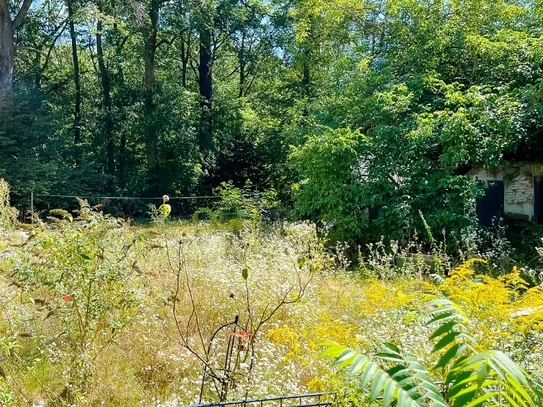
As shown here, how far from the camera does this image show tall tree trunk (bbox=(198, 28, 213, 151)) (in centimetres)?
1530

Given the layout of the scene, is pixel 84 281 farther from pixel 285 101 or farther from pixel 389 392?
pixel 285 101

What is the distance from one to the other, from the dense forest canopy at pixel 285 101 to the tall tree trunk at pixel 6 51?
4 centimetres

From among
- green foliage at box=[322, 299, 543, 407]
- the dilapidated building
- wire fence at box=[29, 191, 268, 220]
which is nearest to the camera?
green foliage at box=[322, 299, 543, 407]

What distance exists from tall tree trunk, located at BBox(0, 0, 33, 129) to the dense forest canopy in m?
0.04

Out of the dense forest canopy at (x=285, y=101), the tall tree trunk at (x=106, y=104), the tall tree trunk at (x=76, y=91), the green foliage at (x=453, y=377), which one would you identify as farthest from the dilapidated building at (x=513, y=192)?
the tall tree trunk at (x=76, y=91)

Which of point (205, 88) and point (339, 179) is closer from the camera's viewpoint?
point (339, 179)

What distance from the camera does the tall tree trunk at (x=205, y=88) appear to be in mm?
15305

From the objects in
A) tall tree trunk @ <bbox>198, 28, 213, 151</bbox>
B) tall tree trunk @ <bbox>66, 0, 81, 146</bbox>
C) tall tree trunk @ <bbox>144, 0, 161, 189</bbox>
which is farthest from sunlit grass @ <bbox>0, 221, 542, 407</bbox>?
tall tree trunk @ <bbox>66, 0, 81, 146</bbox>

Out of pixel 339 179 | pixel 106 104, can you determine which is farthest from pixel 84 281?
pixel 106 104

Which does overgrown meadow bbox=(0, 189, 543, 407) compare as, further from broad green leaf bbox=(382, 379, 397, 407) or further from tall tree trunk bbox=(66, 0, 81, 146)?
tall tree trunk bbox=(66, 0, 81, 146)

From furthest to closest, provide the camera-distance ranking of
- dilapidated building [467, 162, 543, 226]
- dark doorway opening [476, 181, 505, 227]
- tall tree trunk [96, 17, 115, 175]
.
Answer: tall tree trunk [96, 17, 115, 175] → dark doorway opening [476, 181, 505, 227] → dilapidated building [467, 162, 543, 226]

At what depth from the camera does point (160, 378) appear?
10.5 feet

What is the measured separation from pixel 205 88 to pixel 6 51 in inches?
253

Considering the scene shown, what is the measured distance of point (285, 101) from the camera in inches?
637
